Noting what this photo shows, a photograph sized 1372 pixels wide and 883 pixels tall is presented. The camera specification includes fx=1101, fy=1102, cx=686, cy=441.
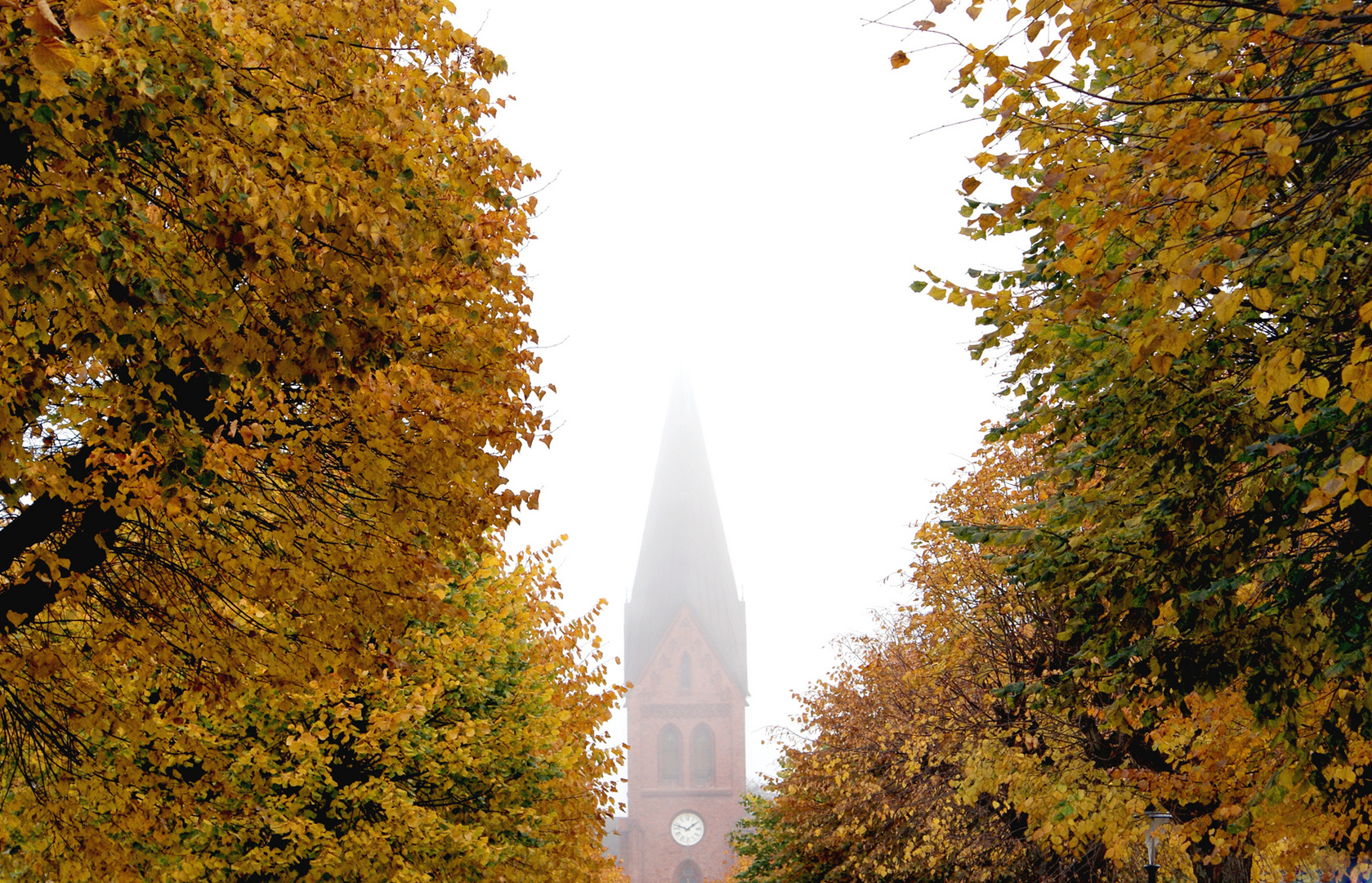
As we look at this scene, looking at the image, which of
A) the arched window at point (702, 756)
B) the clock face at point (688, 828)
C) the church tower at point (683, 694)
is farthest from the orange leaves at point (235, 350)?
the arched window at point (702, 756)

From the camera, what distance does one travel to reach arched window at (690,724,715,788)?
67875mm

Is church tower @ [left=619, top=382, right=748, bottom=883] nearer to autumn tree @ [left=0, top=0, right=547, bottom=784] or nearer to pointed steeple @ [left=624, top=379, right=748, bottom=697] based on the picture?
pointed steeple @ [left=624, top=379, right=748, bottom=697]

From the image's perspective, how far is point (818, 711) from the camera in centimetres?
2811

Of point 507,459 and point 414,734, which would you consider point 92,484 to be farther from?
point 414,734

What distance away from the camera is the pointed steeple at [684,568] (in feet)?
236

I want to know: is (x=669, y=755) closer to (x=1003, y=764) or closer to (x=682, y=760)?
(x=682, y=760)

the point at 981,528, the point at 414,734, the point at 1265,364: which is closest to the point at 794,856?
the point at 414,734

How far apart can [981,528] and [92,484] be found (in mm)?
5990

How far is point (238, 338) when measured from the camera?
5449 mm

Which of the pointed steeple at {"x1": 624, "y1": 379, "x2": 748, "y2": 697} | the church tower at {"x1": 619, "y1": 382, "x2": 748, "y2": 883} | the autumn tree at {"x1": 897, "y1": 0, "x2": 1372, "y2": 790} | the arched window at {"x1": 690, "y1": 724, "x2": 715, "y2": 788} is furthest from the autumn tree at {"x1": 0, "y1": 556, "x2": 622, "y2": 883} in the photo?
the pointed steeple at {"x1": 624, "y1": 379, "x2": 748, "y2": 697}

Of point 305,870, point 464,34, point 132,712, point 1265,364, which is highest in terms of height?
point 464,34

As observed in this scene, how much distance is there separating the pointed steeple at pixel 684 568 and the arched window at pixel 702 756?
3.94 metres

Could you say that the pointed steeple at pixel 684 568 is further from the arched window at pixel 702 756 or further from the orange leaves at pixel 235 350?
the orange leaves at pixel 235 350

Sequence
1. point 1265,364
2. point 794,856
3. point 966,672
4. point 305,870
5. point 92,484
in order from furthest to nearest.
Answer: point 794,856 < point 966,672 < point 305,870 < point 92,484 < point 1265,364
